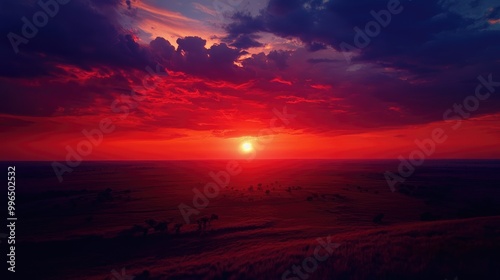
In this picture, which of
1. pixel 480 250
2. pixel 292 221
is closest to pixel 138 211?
pixel 292 221

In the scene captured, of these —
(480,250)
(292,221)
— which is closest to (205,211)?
(292,221)

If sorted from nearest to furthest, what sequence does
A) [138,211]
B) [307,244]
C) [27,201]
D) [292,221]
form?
[307,244] → [292,221] → [138,211] → [27,201]

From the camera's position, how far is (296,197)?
49.3m

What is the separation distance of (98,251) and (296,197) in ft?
109

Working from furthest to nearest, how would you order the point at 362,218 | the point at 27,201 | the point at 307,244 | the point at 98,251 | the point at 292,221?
the point at 27,201 → the point at 362,218 → the point at 292,221 → the point at 98,251 → the point at 307,244

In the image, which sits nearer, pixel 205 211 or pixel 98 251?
pixel 98 251

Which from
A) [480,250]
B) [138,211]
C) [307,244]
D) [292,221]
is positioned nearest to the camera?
[480,250]

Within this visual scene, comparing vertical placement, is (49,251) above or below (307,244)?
above

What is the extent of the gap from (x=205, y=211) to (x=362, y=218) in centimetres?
1898

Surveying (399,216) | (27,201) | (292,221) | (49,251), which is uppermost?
(27,201)

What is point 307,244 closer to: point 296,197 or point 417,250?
point 417,250

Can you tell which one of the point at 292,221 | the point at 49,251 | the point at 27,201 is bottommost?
the point at 292,221

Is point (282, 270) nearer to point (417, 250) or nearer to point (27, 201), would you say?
point (417, 250)

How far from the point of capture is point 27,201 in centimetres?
4803
